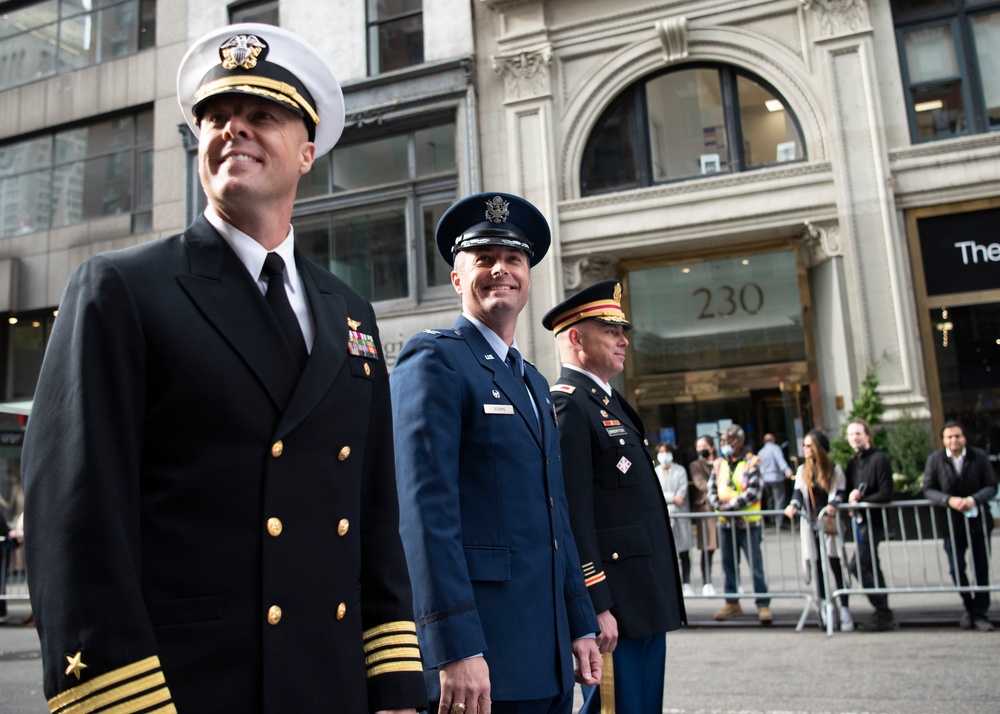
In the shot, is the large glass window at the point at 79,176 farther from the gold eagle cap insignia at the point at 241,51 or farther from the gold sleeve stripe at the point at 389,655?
the gold sleeve stripe at the point at 389,655

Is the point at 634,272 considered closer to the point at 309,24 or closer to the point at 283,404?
the point at 309,24

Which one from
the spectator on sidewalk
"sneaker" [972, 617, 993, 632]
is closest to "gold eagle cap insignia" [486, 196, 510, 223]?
"sneaker" [972, 617, 993, 632]

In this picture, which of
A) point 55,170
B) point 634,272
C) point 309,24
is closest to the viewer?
point 634,272

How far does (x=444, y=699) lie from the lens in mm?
2451

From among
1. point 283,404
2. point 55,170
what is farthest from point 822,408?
point 55,170

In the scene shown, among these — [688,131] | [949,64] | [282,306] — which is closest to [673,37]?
[688,131]

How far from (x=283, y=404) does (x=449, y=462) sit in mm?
1138

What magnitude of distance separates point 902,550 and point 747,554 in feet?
5.27

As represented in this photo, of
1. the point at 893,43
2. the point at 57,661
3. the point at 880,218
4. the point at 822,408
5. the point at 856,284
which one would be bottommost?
the point at 57,661

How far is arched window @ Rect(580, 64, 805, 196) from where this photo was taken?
15.1 meters

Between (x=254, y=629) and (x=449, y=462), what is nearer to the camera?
(x=254, y=629)

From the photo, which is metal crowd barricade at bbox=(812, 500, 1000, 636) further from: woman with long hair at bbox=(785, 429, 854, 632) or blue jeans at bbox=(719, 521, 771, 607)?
blue jeans at bbox=(719, 521, 771, 607)

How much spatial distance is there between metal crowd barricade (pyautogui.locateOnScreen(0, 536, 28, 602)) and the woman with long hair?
32.5 feet

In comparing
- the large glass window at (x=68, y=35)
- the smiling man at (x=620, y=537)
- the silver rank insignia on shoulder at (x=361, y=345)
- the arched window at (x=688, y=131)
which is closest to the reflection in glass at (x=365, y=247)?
the arched window at (x=688, y=131)
